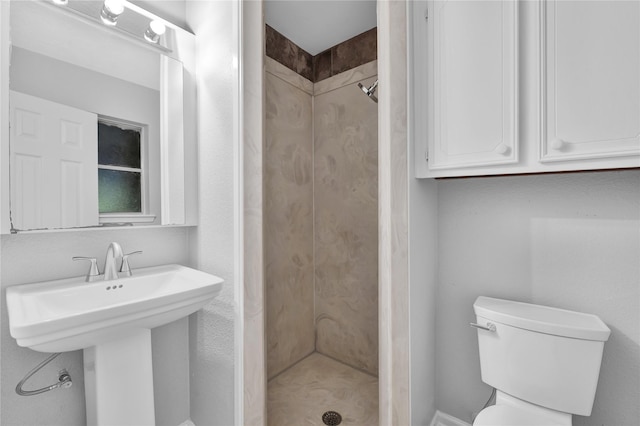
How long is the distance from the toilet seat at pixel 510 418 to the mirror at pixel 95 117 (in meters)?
1.47

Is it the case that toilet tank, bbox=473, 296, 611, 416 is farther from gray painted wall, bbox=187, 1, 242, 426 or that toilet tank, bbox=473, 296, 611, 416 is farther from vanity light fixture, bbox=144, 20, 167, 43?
vanity light fixture, bbox=144, 20, 167, 43

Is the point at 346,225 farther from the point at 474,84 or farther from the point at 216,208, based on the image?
the point at 474,84

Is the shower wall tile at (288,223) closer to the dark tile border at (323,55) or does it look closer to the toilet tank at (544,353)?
the dark tile border at (323,55)

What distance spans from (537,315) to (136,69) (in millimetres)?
1985

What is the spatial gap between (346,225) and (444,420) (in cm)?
124

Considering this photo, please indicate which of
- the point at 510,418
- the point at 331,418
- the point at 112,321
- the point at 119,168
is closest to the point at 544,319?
the point at 510,418

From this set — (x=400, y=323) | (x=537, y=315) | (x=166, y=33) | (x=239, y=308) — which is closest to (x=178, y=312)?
(x=239, y=308)

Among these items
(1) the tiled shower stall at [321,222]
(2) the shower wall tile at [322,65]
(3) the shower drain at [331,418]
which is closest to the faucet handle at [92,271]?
(1) the tiled shower stall at [321,222]

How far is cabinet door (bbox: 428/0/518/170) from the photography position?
1109 mm

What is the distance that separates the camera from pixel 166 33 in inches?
52.7

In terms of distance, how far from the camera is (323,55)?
219 centimetres

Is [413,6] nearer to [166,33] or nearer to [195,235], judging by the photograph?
[166,33]

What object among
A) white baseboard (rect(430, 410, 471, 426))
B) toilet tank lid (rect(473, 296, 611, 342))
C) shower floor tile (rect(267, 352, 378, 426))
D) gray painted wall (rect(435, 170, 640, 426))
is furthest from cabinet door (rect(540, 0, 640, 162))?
shower floor tile (rect(267, 352, 378, 426))

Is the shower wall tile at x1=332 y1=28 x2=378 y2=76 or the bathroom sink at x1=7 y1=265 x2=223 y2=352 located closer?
the bathroom sink at x1=7 y1=265 x2=223 y2=352
